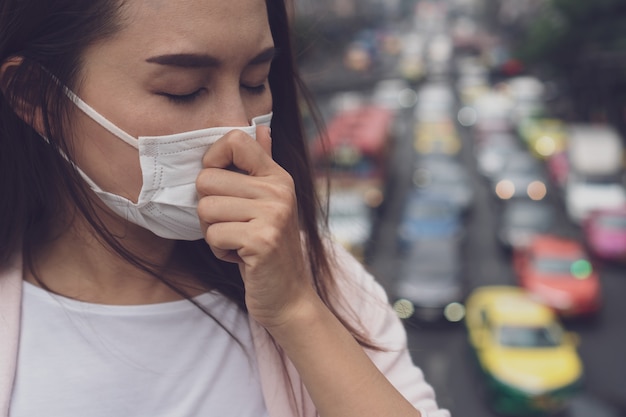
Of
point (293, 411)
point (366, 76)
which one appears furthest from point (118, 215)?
point (366, 76)

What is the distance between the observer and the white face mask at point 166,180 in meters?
1.55

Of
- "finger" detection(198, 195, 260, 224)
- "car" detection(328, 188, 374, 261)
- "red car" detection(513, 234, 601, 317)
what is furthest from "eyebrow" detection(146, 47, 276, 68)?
"red car" detection(513, 234, 601, 317)

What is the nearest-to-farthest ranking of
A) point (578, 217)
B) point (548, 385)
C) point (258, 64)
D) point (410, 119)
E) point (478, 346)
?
point (258, 64) → point (548, 385) → point (478, 346) → point (578, 217) → point (410, 119)

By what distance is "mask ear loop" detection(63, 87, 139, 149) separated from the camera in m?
1.55

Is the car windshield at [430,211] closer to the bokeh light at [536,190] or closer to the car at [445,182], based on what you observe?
the car at [445,182]

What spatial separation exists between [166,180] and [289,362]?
1.57ft

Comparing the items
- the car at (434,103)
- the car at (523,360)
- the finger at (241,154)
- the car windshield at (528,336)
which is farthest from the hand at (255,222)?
the car at (434,103)

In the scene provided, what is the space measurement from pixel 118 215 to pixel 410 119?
37.2 metres

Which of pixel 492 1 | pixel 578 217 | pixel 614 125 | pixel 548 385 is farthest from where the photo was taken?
pixel 492 1

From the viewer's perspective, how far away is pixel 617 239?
1680 cm

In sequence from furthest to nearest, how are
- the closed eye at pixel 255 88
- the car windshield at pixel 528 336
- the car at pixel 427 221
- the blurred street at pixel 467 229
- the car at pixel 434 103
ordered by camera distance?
the car at pixel 434 103, the car at pixel 427 221, the blurred street at pixel 467 229, the car windshield at pixel 528 336, the closed eye at pixel 255 88

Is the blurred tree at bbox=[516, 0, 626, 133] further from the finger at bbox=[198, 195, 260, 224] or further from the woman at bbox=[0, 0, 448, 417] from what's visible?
the finger at bbox=[198, 195, 260, 224]

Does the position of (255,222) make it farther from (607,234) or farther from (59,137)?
(607,234)

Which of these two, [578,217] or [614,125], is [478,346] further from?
[614,125]
